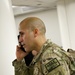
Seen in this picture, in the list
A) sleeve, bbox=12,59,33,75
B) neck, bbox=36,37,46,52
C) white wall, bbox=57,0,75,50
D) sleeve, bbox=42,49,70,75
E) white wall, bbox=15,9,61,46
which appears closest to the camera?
sleeve, bbox=42,49,70,75

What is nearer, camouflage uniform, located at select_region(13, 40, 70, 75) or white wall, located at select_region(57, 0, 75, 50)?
camouflage uniform, located at select_region(13, 40, 70, 75)

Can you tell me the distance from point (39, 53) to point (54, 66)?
197 millimetres

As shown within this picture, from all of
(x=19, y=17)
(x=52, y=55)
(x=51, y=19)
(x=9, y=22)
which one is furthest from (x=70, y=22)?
(x=52, y=55)

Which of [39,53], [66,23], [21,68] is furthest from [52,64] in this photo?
[66,23]

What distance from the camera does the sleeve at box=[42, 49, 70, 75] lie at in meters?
1.19

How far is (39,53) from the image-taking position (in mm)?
1360

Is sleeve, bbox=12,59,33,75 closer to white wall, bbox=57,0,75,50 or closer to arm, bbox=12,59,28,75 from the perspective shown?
arm, bbox=12,59,28,75

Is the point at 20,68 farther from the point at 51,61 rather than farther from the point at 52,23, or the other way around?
the point at 52,23

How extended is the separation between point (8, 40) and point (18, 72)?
1.64 feet

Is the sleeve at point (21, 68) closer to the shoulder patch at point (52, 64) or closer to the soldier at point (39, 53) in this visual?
the soldier at point (39, 53)

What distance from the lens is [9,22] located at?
2.21 metres

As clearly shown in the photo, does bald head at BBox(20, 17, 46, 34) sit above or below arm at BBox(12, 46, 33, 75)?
above

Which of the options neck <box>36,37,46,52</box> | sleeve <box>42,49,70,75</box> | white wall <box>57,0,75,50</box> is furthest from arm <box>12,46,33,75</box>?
white wall <box>57,0,75,50</box>

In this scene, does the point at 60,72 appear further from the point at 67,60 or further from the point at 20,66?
the point at 20,66
